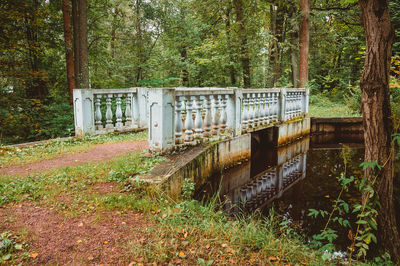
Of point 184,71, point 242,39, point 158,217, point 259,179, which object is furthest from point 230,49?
point 158,217

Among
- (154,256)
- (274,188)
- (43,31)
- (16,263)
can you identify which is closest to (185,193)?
(154,256)

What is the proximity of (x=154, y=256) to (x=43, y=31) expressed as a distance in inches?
537

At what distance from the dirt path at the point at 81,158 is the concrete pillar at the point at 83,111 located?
2.94 ft

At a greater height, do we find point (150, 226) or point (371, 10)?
point (371, 10)

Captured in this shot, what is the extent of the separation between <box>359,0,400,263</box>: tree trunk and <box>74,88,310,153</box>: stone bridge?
308 centimetres

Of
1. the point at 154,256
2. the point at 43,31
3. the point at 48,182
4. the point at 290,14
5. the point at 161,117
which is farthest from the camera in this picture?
the point at 290,14

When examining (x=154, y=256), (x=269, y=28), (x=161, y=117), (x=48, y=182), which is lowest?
(x=154, y=256)

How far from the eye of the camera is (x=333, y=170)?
Answer: 7637mm

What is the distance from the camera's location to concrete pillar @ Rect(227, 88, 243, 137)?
688cm

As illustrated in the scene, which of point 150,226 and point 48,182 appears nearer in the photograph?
point 150,226

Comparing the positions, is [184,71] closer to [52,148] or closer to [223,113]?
[223,113]

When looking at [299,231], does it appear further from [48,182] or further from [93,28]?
[93,28]

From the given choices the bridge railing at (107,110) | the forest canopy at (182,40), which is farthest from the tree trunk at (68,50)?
the bridge railing at (107,110)

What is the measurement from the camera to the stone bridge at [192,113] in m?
5.06
